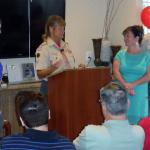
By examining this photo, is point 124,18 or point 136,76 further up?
point 124,18

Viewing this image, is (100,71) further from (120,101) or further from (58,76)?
(120,101)

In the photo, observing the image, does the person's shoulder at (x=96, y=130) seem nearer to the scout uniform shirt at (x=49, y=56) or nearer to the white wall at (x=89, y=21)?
the scout uniform shirt at (x=49, y=56)

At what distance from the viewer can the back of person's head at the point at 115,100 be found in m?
1.99

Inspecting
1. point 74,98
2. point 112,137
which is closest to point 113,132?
point 112,137

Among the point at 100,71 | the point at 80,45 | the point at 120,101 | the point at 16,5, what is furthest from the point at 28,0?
the point at 120,101

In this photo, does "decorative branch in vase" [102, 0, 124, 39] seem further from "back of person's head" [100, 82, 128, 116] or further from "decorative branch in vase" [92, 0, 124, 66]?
"back of person's head" [100, 82, 128, 116]

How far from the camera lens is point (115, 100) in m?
2.01

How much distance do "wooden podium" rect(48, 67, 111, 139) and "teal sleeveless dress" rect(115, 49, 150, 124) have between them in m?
0.23

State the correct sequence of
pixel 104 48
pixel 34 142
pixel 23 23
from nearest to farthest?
1. pixel 34 142
2. pixel 23 23
3. pixel 104 48

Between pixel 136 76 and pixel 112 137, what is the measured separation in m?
1.70

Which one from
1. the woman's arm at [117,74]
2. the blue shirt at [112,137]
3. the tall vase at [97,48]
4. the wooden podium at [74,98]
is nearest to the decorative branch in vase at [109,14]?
the tall vase at [97,48]

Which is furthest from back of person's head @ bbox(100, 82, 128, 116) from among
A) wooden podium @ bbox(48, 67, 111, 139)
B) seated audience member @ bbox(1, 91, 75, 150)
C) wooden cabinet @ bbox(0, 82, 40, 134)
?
wooden cabinet @ bbox(0, 82, 40, 134)

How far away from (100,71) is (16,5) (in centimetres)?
173

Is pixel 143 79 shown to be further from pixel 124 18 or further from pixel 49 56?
pixel 124 18
